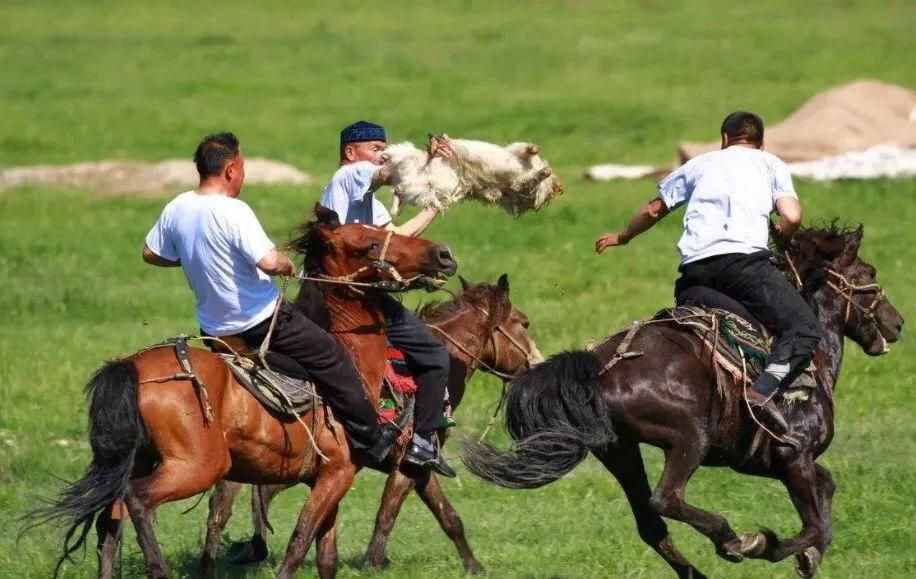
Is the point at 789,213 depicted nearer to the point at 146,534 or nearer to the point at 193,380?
the point at 193,380

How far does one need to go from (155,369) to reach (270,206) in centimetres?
1568

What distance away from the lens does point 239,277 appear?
9703 millimetres

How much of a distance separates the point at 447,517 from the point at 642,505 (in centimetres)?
155

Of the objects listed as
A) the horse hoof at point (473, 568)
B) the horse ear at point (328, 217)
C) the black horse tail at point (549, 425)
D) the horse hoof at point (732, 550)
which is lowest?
the horse hoof at point (473, 568)

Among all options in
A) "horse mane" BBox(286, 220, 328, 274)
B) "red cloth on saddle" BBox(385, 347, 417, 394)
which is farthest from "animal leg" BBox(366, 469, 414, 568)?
"horse mane" BBox(286, 220, 328, 274)

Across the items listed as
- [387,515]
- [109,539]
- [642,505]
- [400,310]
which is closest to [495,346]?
[387,515]

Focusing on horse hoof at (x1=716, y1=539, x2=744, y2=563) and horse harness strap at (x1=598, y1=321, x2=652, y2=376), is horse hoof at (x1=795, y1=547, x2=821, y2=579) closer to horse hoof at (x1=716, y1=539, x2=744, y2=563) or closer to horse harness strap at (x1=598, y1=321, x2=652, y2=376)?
horse hoof at (x1=716, y1=539, x2=744, y2=563)

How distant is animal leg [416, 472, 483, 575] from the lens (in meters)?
11.4

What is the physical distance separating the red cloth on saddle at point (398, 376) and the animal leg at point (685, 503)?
1.60 m

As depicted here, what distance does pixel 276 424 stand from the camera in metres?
9.76

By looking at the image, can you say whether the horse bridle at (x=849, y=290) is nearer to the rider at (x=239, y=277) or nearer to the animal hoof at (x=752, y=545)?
the animal hoof at (x=752, y=545)

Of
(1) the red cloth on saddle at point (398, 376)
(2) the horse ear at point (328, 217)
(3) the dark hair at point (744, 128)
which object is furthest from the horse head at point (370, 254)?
(3) the dark hair at point (744, 128)

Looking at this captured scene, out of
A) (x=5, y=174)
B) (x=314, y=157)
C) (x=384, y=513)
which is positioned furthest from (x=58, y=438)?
(x=314, y=157)

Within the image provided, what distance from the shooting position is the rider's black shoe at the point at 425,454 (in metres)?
10.6
